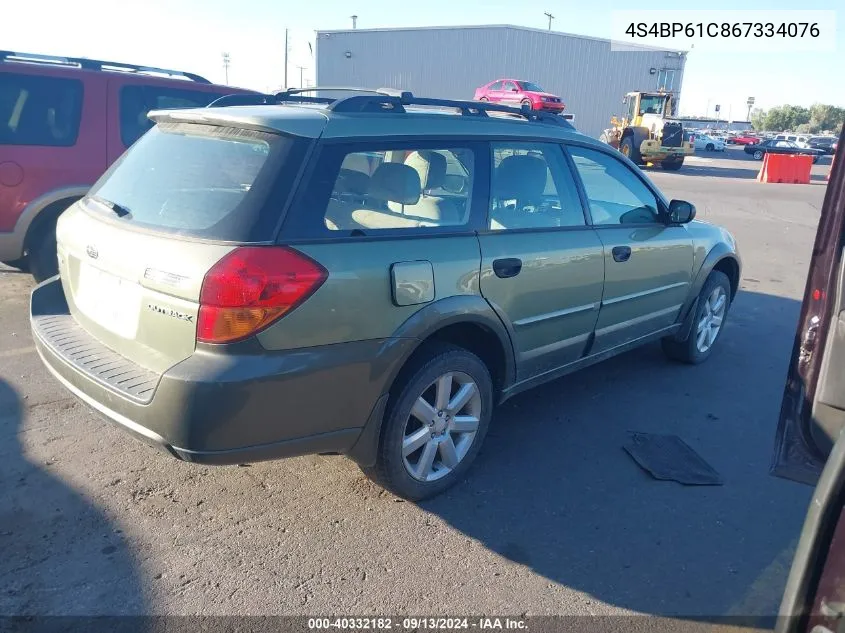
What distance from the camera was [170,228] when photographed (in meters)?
2.76

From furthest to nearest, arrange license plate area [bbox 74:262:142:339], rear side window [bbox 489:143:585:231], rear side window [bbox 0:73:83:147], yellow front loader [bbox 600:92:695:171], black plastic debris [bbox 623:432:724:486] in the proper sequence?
yellow front loader [bbox 600:92:695:171], rear side window [bbox 0:73:83:147], black plastic debris [bbox 623:432:724:486], rear side window [bbox 489:143:585:231], license plate area [bbox 74:262:142:339]

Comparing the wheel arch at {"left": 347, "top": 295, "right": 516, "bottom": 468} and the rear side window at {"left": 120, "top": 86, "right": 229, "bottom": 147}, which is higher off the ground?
the rear side window at {"left": 120, "top": 86, "right": 229, "bottom": 147}

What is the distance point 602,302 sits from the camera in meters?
4.04

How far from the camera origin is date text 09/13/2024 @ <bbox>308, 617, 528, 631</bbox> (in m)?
2.50

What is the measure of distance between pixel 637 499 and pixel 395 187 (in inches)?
75.9

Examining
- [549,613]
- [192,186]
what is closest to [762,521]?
[549,613]

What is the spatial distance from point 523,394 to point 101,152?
13.3ft

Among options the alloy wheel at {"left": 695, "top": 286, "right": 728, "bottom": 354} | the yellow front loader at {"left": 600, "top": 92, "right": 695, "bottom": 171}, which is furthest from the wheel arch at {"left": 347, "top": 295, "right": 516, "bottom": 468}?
the yellow front loader at {"left": 600, "top": 92, "right": 695, "bottom": 171}

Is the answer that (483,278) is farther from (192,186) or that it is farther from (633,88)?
(633,88)

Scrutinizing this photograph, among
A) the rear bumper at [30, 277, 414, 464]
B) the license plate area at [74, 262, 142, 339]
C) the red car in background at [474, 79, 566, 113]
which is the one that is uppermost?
the red car in background at [474, 79, 566, 113]

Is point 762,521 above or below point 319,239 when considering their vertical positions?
below

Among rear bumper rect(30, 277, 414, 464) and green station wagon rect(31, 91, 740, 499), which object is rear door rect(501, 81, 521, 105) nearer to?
green station wagon rect(31, 91, 740, 499)

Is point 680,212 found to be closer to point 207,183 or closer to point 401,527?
point 401,527

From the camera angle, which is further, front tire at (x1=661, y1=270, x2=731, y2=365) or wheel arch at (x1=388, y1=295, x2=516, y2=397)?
front tire at (x1=661, y1=270, x2=731, y2=365)
